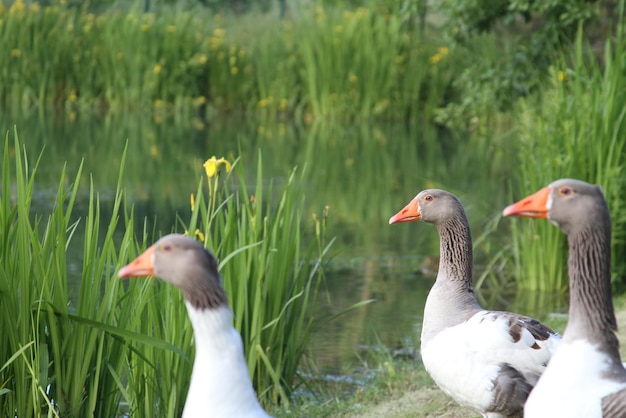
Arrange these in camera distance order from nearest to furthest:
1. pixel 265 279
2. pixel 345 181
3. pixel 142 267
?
1. pixel 142 267
2. pixel 265 279
3. pixel 345 181

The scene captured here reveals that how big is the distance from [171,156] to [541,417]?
42.5 ft

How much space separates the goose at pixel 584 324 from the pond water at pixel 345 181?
224 centimetres

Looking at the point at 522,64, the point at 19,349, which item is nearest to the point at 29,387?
the point at 19,349

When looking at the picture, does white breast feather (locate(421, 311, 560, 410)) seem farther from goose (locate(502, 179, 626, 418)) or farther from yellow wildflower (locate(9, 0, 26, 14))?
yellow wildflower (locate(9, 0, 26, 14))

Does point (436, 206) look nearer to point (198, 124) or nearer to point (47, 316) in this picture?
point (47, 316)

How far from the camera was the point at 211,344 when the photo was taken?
2846mm

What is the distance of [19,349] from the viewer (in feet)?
13.9

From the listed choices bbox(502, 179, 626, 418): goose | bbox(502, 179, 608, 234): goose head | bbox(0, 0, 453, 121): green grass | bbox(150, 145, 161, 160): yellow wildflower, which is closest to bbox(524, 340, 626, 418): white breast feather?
bbox(502, 179, 626, 418): goose

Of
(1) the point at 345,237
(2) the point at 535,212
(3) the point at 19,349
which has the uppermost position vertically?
(2) the point at 535,212

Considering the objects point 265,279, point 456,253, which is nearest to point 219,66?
point 265,279

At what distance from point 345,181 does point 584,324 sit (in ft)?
36.4

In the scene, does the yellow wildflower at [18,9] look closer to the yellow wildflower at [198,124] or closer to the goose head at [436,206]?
the yellow wildflower at [198,124]

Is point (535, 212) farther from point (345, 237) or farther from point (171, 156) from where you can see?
point (171, 156)

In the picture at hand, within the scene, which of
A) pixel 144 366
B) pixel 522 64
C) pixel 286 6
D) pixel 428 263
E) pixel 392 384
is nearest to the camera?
pixel 144 366
